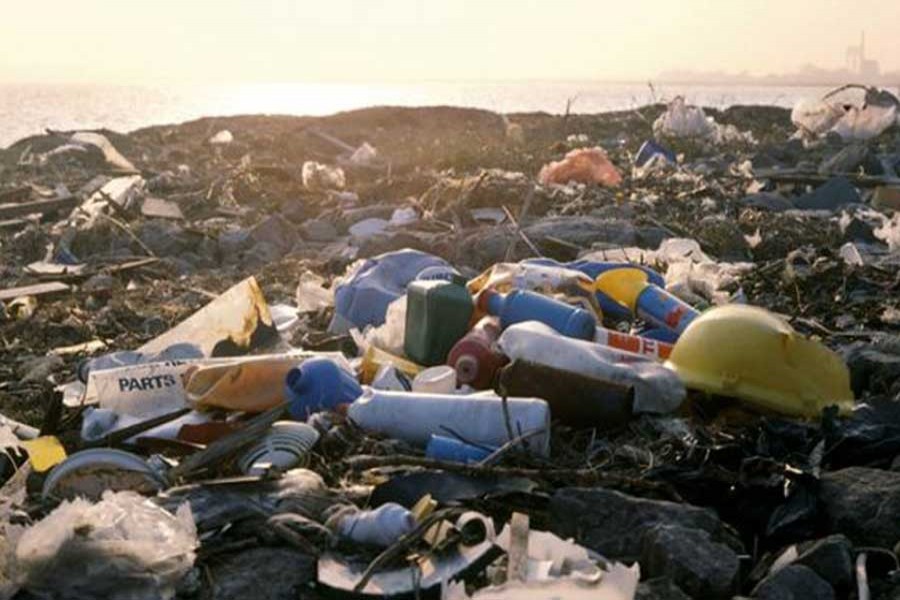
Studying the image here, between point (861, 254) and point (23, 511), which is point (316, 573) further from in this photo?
point (861, 254)

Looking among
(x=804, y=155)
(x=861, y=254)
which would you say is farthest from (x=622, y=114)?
(x=861, y=254)

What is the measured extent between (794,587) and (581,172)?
352 inches

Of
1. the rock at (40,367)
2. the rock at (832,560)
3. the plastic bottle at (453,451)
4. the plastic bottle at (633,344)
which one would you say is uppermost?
the plastic bottle at (633,344)

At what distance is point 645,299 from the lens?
4.73 m

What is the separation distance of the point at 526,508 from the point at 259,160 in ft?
46.2

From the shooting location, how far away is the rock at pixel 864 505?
2846 millimetres

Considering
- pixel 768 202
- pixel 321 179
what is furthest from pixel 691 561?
pixel 321 179

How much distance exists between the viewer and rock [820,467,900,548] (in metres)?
2.85

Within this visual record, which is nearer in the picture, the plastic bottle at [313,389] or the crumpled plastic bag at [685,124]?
the plastic bottle at [313,389]

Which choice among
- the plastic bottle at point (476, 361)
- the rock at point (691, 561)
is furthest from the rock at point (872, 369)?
the rock at point (691, 561)

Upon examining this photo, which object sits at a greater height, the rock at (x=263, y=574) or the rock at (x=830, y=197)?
the rock at (x=263, y=574)

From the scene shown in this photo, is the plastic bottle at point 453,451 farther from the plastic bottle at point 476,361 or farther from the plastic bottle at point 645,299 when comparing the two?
the plastic bottle at point 645,299

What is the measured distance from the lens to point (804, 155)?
14.7m

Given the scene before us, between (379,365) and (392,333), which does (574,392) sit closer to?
(379,365)
